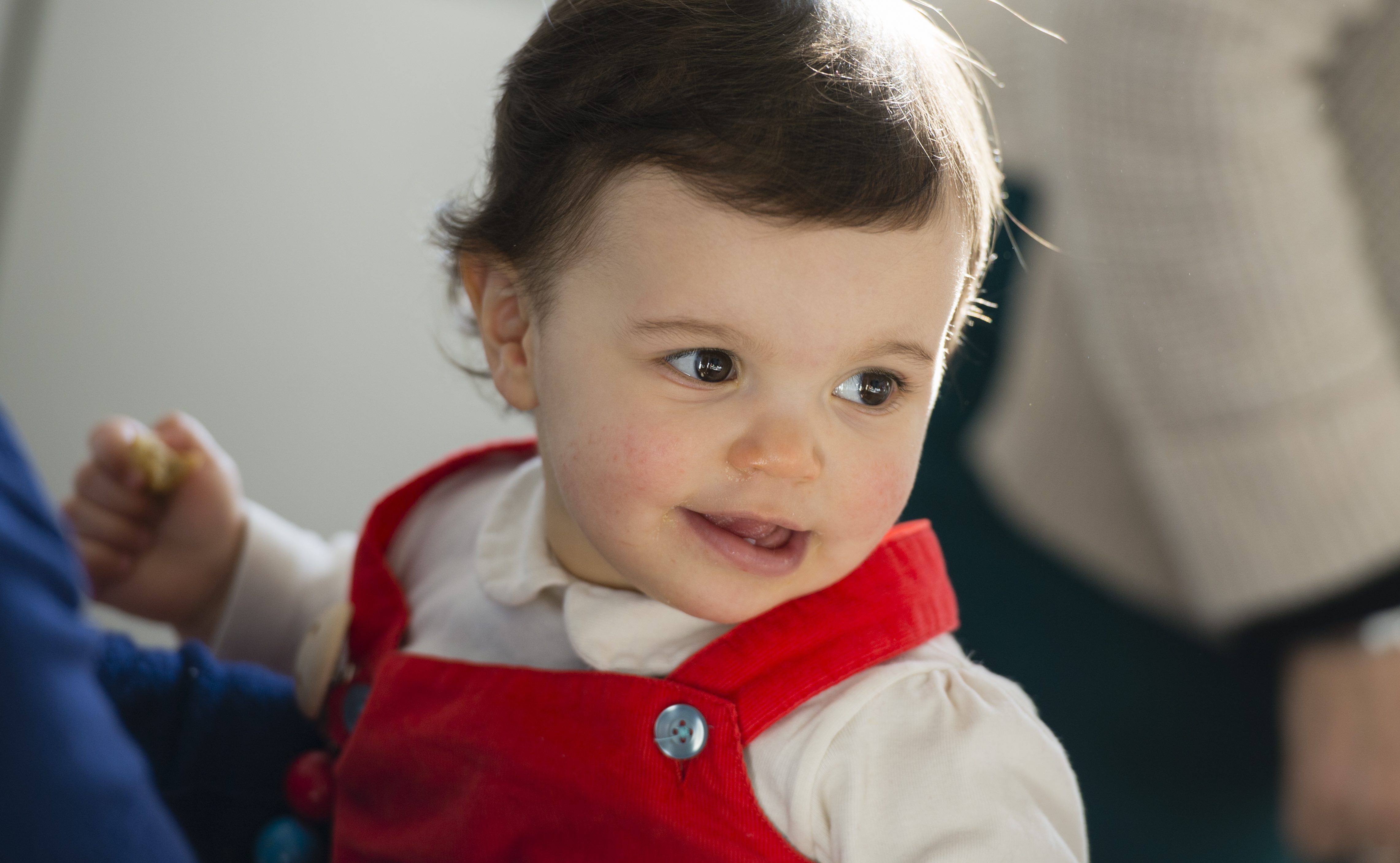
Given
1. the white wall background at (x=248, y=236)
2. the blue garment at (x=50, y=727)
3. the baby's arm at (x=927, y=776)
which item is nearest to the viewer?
the blue garment at (x=50, y=727)

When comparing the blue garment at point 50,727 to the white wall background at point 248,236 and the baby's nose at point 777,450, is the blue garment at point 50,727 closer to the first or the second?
the baby's nose at point 777,450

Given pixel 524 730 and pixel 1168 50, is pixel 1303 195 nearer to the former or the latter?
pixel 1168 50

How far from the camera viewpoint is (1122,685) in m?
0.58

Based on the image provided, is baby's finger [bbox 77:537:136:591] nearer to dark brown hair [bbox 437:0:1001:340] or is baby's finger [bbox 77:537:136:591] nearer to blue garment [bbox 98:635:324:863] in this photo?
blue garment [bbox 98:635:324:863]

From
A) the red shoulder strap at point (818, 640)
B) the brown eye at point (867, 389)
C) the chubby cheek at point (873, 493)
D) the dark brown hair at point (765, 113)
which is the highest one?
the dark brown hair at point (765, 113)

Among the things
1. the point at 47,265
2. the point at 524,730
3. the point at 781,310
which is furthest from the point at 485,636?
the point at 47,265

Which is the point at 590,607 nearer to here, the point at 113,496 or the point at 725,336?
the point at 725,336

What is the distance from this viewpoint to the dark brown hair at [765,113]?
0.32 m

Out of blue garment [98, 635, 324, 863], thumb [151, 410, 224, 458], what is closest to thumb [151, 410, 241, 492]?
thumb [151, 410, 224, 458]

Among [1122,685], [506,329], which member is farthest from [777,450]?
[1122,685]

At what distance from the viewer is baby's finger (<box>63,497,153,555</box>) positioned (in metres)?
0.51

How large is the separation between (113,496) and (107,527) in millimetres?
15

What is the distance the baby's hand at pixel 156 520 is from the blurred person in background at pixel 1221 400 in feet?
1.09

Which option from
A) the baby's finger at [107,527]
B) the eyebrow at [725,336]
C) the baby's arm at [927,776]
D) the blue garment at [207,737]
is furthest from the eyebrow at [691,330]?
the baby's finger at [107,527]
